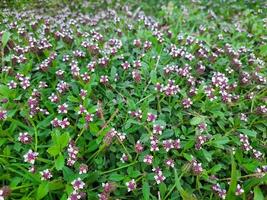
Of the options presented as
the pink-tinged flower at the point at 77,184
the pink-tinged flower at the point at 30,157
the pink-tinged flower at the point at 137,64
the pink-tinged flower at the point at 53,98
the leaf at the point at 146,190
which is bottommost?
the leaf at the point at 146,190

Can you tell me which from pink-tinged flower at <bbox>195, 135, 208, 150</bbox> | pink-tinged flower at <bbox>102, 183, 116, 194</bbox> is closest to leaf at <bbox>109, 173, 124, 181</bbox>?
pink-tinged flower at <bbox>102, 183, 116, 194</bbox>

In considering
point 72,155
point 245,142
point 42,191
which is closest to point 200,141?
point 245,142

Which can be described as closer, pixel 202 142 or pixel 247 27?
pixel 202 142

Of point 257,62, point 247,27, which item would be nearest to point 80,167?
point 257,62

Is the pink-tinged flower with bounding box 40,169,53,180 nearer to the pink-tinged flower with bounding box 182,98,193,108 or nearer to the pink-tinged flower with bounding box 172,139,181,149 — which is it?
the pink-tinged flower with bounding box 172,139,181,149

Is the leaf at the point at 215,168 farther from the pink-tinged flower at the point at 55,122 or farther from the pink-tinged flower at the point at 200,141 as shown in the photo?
the pink-tinged flower at the point at 55,122

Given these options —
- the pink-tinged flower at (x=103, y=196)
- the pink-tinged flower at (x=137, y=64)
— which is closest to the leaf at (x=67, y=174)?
the pink-tinged flower at (x=103, y=196)

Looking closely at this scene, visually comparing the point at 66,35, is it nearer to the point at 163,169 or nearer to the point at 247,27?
the point at 163,169

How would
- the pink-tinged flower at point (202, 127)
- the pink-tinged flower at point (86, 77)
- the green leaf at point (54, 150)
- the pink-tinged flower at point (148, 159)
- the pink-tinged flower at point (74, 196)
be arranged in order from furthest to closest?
the pink-tinged flower at point (86, 77), the pink-tinged flower at point (202, 127), the pink-tinged flower at point (148, 159), the green leaf at point (54, 150), the pink-tinged flower at point (74, 196)

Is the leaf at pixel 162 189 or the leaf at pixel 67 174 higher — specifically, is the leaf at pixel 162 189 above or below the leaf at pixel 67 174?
below
